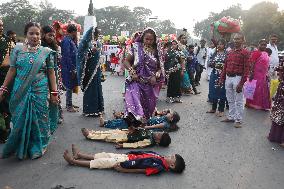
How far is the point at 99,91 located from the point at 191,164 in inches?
155

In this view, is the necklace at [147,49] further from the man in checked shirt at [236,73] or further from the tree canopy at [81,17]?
the tree canopy at [81,17]

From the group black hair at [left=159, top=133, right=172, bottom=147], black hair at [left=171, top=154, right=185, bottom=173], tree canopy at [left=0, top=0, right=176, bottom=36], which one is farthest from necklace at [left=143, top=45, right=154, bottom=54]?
tree canopy at [left=0, top=0, right=176, bottom=36]

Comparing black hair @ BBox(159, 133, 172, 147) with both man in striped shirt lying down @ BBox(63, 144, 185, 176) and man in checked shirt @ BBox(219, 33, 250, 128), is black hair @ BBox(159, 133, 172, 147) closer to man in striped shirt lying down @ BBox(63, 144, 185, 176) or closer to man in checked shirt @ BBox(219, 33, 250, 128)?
man in striped shirt lying down @ BBox(63, 144, 185, 176)

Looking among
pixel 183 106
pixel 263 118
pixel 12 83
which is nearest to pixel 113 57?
pixel 183 106

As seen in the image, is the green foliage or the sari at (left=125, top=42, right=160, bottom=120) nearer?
the sari at (left=125, top=42, right=160, bottom=120)

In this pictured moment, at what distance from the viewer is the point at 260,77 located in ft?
34.4

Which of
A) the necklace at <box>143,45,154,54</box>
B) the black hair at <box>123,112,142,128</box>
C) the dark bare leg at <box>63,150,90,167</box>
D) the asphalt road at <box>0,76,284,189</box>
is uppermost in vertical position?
the necklace at <box>143,45,154,54</box>

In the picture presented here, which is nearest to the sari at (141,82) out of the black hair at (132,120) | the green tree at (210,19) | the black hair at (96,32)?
the black hair at (132,120)

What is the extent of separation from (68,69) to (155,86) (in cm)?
274

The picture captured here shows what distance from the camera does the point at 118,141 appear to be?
6.13 meters

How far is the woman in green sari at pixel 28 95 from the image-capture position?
5.24 m

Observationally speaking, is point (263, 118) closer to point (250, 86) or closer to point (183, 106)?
point (250, 86)

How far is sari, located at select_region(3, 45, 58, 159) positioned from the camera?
5238 millimetres

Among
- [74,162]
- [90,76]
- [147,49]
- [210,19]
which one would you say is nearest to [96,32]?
[90,76]
